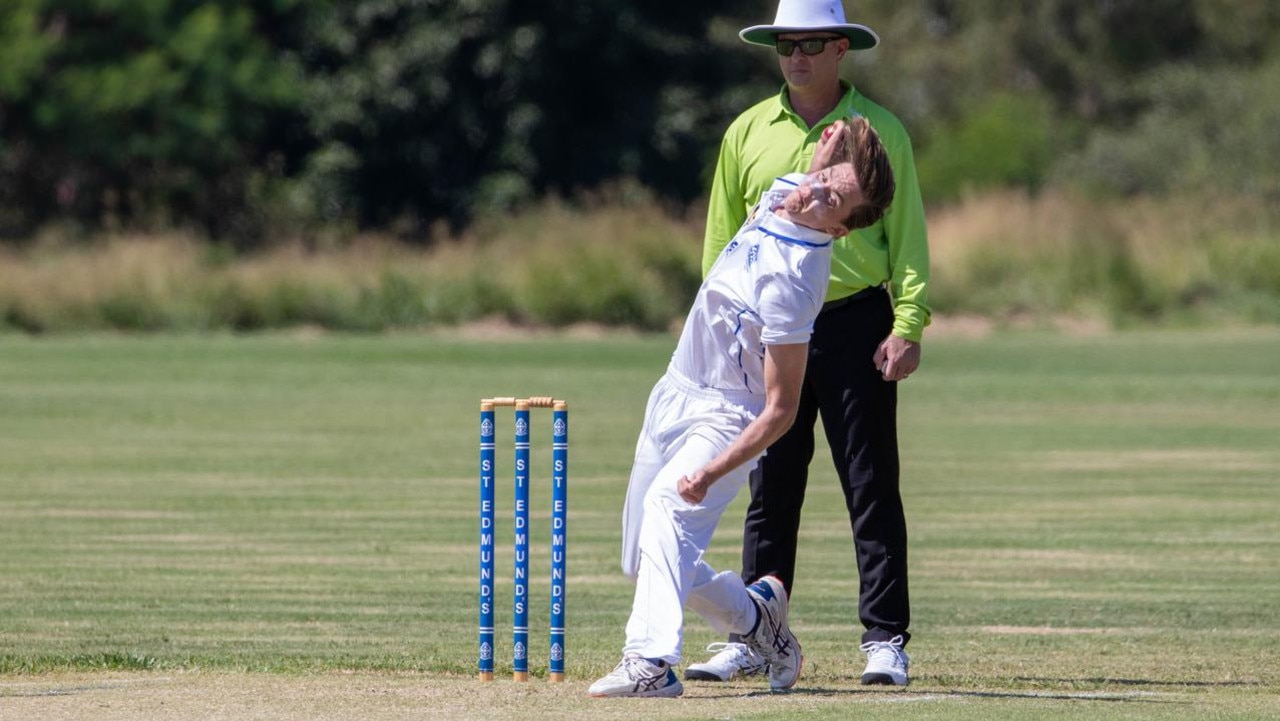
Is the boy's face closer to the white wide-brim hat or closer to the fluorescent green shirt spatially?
the fluorescent green shirt

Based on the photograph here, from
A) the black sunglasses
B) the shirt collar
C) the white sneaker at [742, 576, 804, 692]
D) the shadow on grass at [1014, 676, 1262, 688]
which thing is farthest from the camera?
the shadow on grass at [1014, 676, 1262, 688]

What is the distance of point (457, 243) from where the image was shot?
129ft

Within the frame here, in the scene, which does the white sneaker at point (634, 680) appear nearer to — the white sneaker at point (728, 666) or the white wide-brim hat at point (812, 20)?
the white sneaker at point (728, 666)

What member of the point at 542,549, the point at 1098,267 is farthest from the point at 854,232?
the point at 1098,267

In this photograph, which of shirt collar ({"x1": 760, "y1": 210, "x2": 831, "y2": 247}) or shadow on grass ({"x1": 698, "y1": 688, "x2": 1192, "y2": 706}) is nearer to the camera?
shirt collar ({"x1": 760, "y1": 210, "x2": 831, "y2": 247})

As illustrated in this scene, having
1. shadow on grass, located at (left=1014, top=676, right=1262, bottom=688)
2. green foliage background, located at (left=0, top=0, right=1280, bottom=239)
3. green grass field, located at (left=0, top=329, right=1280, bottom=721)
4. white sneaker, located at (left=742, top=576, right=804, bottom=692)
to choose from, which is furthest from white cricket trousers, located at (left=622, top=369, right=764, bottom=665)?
green foliage background, located at (left=0, top=0, right=1280, bottom=239)

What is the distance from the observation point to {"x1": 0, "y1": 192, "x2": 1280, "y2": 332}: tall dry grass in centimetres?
3612

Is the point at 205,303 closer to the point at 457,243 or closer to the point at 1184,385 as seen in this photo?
the point at 457,243

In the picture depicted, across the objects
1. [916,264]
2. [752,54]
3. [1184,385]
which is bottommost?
[1184,385]

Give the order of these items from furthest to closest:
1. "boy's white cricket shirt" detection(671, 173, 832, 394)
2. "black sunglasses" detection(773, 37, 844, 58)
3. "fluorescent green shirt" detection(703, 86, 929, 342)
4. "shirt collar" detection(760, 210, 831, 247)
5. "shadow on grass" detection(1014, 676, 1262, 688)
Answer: "shadow on grass" detection(1014, 676, 1262, 688) < "black sunglasses" detection(773, 37, 844, 58) < "fluorescent green shirt" detection(703, 86, 929, 342) < "shirt collar" detection(760, 210, 831, 247) < "boy's white cricket shirt" detection(671, 173, 832, 394)

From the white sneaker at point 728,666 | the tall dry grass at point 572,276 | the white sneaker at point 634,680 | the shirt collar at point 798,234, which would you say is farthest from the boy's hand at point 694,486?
the tall dry grass at point 572,276

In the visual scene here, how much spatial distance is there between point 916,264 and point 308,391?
18365 millimetres

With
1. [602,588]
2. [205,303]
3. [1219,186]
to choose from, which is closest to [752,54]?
[1219,186]

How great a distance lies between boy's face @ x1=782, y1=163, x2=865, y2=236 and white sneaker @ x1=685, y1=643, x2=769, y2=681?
163 centimetres
